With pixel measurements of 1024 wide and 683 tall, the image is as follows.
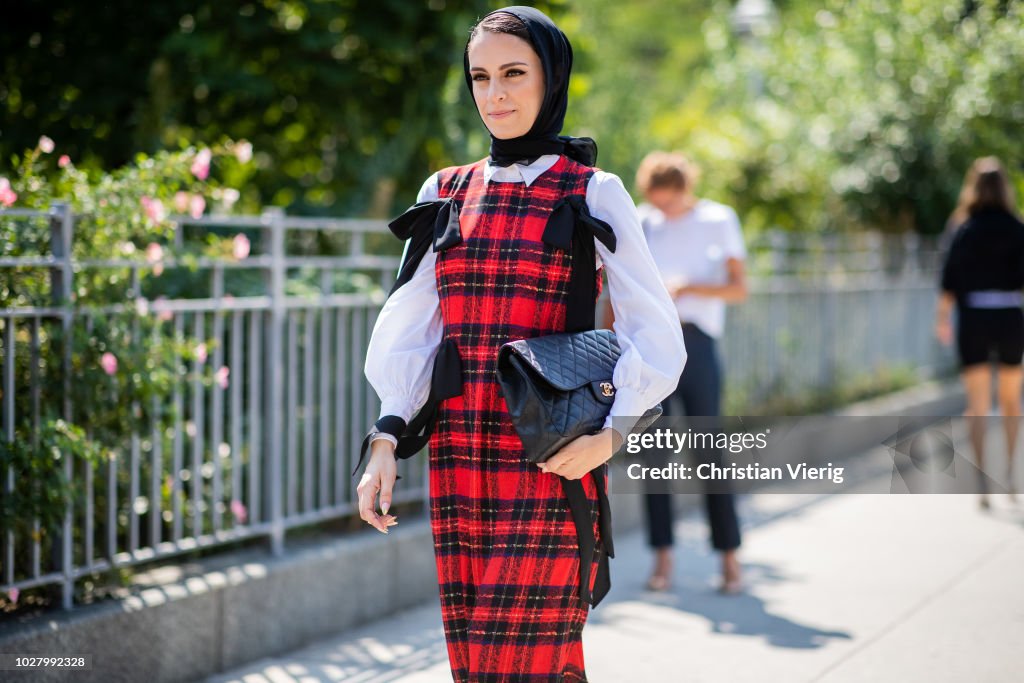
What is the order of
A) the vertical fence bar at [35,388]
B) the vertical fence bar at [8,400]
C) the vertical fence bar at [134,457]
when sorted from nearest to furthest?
the vertical fence bar at [8,400]
the vertical fence bar at [35,388]
the vertical fence bar at [134,457]

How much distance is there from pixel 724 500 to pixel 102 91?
3828mm

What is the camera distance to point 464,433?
268 centimetres

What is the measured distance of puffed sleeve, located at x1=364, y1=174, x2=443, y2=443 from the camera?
2.75 m

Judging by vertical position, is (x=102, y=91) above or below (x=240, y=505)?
above

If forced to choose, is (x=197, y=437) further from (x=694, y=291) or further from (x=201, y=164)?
(x=694, y=291)

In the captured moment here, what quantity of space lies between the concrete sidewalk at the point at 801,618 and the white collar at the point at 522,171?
2.36m

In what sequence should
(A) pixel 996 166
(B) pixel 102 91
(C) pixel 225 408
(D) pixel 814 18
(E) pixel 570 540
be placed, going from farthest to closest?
1. (D) pixel 814 18
2. (A) pixel 996 166
3. (B) pixel 102 91
4. (C) pixel 225 408
5. (E) pixel 570 540

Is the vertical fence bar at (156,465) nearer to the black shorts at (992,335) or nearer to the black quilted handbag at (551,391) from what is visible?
the black quilted handbag at (551,391)

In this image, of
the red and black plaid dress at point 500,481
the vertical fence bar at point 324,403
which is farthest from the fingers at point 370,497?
the vertical fence bar at point 324,403

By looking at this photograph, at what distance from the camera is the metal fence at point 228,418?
4.02m

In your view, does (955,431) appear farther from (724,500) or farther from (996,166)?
(724,500)

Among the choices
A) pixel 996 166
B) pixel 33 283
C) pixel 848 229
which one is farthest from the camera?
pixel 848 229

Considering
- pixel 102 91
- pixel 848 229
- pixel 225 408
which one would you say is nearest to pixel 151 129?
pixel 102 91
